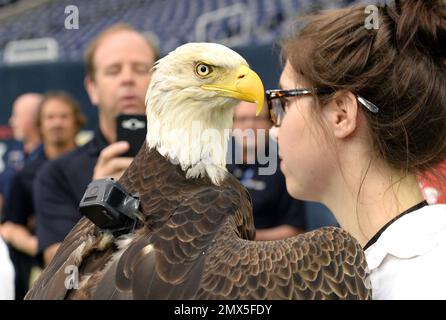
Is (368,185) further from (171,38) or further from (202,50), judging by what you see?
(171,38)

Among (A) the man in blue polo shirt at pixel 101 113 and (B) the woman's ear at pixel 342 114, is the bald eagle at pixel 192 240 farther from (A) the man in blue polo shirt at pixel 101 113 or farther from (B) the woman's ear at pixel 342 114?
(A) the man in blue polo shirt at pixel 101 113

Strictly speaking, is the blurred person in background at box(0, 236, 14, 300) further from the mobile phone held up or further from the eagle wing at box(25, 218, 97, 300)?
the mobile phone held up

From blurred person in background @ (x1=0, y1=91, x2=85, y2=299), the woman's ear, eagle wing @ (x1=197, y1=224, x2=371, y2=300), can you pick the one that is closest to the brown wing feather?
eagle wing @ (x1=197, y1=224, x2=371, y2=300)

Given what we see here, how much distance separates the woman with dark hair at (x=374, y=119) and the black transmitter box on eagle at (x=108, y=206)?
0.46m

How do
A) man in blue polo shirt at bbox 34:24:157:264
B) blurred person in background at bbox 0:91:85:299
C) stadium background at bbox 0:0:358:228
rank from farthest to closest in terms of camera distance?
stadium background at bbox 0:0:358:228 < blurred person in background at bbox 0:91:85:299 < man in blue polo shirt at bbox 34:24:157:264

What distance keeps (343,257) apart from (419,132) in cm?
38

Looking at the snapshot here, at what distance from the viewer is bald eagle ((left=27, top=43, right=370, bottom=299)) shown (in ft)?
5.82

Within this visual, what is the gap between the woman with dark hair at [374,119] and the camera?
6.24 feet

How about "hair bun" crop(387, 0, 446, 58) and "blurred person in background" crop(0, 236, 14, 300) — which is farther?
"blurred person in background" crop(0, 236, 14, 300)

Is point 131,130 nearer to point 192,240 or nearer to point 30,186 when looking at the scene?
point 192,240

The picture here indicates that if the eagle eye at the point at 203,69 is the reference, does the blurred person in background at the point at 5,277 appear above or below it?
below

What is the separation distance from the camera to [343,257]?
1796mm

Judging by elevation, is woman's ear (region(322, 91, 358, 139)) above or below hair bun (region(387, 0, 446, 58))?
below

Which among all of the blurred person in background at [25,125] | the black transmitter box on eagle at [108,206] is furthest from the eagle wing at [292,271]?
the blurred person in background at [25,125]
